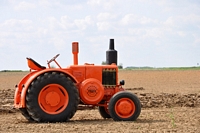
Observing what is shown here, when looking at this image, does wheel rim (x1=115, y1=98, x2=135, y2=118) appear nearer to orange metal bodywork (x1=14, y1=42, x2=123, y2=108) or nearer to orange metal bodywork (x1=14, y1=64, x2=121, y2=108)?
orange metal bodywork (x1=14, y1=42, x2=123, y2=108)

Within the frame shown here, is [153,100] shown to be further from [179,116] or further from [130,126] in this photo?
[130,126]

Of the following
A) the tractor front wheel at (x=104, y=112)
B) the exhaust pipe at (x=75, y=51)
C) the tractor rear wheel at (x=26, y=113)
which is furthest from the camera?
the tractor front wheel at (x=104, y=112)

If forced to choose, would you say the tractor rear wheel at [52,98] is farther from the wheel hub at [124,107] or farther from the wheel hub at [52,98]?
the wheel hub at [124,107]

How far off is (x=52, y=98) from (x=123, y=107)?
160 centimetres

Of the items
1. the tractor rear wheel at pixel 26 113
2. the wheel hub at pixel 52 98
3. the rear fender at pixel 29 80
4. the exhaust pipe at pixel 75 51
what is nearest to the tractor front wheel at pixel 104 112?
the exhaust pipe at pixel 75 51

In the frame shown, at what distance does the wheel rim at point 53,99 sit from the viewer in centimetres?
1180

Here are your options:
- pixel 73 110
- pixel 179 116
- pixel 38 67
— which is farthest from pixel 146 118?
pixel 38 67

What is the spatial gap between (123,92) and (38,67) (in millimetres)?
1994

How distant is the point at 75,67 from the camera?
12.5m

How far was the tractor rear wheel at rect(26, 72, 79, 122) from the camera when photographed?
458 inches

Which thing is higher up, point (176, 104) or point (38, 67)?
point (38, 67)

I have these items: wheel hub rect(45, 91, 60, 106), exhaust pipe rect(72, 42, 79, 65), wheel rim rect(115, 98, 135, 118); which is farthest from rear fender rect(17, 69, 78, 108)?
wheel rim rect(115, 98, 135, 118)

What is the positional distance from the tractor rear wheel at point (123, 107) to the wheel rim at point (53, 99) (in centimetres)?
105

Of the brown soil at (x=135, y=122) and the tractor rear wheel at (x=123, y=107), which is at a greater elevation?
the tractor rear wheel at (x=123, y=107)
